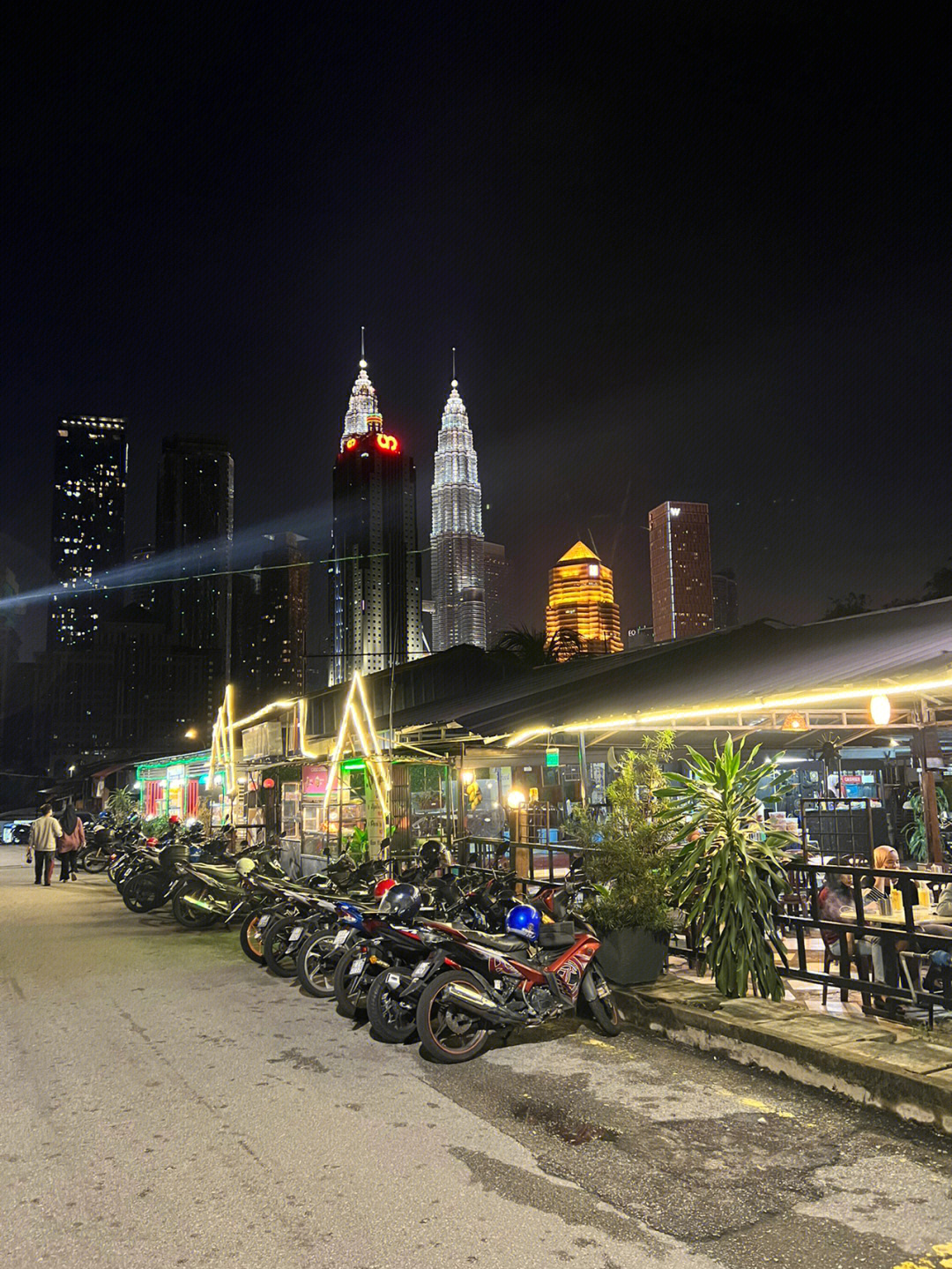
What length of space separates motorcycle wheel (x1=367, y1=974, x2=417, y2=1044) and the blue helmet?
967mm

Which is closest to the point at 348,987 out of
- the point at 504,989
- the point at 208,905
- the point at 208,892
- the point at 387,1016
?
the point at 387,1016

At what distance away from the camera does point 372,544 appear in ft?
393

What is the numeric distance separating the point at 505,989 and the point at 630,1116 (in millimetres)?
1747

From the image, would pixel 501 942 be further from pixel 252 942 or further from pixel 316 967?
pixel 252 942

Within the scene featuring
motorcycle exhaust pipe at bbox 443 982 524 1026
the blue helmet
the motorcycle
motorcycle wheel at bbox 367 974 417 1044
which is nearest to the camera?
motorcycle exhaust pipe at bbox 443 982 524 1026

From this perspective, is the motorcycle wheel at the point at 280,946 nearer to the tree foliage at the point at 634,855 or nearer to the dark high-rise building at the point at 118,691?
the tree foliage at the point at 634,855

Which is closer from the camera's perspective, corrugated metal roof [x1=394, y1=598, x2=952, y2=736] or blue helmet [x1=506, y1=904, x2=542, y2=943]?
blue helmet [x1=506, y1=904, x2=542, y2=943]

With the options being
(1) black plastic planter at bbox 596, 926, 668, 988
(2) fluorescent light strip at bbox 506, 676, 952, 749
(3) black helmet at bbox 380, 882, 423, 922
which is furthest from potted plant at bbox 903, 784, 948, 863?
(3) black helmet at bbox 380, 882, 423, 922

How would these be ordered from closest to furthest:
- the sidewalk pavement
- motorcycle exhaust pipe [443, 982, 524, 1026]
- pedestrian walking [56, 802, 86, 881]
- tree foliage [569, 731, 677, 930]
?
1. the sidewalk pavement
2. motorcycle exhaust pipe [443, 982, 524, 1026]
3. tree foliage [569, 731, 677, 930]
4. pedestrian walking [56, 802, 86, 881]

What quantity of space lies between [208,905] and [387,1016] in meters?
7.05

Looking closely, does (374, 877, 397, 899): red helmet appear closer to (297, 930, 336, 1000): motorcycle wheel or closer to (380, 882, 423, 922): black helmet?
(297, 930, 336, 1000): motorcycle wheel

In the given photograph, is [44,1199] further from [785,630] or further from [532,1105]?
[785,630]

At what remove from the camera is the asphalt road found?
3521 millimetres

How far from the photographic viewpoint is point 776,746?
57.3ft
